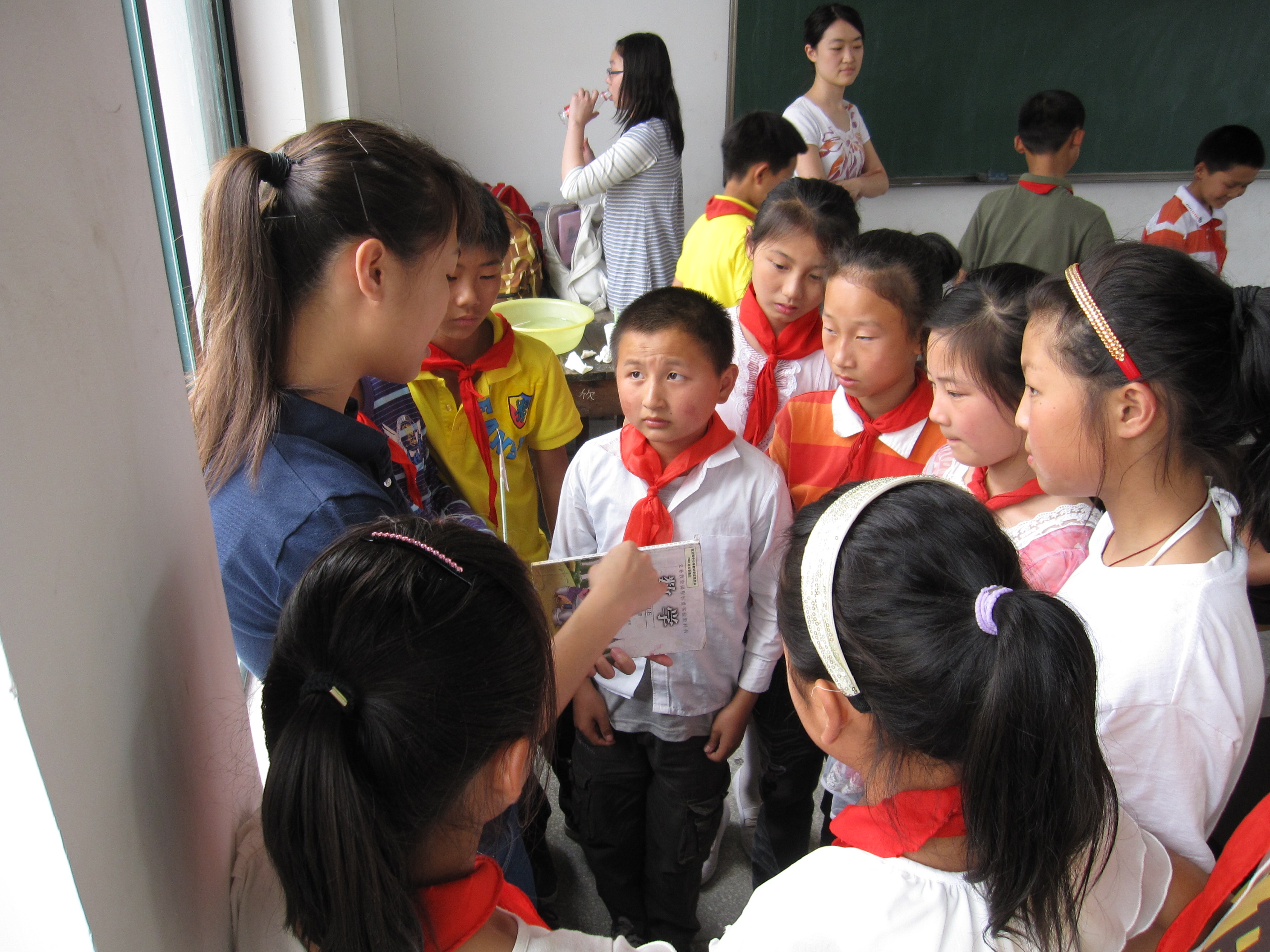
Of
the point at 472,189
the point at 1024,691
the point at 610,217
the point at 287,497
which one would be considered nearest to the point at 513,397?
the point at 472,189

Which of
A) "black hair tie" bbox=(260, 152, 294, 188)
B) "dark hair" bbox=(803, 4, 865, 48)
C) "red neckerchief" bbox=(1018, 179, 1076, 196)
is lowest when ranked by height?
"red neckerchief" bbox=(1018, 179, 1076, 196)

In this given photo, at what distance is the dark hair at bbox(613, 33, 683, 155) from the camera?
2.94 metres

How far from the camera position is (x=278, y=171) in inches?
36.1

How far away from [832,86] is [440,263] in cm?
269

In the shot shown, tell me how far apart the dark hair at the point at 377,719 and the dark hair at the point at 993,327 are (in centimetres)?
101

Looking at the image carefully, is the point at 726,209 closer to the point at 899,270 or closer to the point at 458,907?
the point at 899,270

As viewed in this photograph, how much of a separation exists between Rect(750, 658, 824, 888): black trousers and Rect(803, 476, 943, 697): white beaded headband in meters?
0.71

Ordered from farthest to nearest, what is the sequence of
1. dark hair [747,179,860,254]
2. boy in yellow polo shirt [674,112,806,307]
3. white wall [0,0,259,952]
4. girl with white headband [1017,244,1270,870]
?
boy in yellow polo shirt [674,112,806,307]
dark hair [747,179,860,254]
girl with white headband [1017,244,1270,870]
white wall [0,0,259,952]

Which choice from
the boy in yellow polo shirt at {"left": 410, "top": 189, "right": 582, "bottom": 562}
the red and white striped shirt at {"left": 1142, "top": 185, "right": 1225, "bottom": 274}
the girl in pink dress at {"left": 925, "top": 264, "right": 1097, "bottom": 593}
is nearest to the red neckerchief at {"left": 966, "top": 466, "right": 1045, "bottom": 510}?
Result: the girl in pink dress at {"left": 925, "top": 264, "right": 1097, "bottom": 593}

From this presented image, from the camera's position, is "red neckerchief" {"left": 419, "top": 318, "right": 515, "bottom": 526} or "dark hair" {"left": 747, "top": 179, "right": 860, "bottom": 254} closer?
"red neckerchief" {"left": 419, "top": 318, "right": 515, "bottom": 526}

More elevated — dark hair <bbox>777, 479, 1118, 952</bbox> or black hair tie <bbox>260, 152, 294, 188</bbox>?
black hair tie <bbox>260, 152, 294, 188</bbox>

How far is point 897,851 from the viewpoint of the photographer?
2.51 ft

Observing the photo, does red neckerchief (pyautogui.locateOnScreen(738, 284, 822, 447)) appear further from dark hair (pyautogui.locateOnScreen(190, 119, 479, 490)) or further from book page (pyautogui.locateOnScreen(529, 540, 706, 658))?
dark hair (pyautogui.locateOnScreen(190, 119, 479, 490))

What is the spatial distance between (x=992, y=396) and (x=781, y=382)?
0.61 metres
